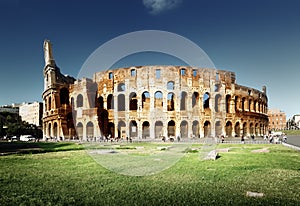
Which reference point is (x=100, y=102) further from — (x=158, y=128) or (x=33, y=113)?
(x=33, y=113)

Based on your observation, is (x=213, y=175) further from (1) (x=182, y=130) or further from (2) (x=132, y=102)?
(2) (x=132, y=102)

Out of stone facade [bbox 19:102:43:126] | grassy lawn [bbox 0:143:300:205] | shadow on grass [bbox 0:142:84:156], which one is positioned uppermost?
stone facade [bbox 19:102:43:126]

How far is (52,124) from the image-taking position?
44125 mm

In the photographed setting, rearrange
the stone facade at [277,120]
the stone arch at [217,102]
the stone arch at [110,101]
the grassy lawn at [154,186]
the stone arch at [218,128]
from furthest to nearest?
the stone facade at [277,120] → the stone arch at [217,102] → the stone arch at [110,101] → the stone arch at [218,128] → the grassy lawn at [154,186]

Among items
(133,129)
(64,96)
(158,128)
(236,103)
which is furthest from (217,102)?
(64,96)

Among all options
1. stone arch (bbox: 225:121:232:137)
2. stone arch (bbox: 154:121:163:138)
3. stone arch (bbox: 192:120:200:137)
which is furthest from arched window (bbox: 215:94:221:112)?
stone arch (bbox: 154:121:163:138)

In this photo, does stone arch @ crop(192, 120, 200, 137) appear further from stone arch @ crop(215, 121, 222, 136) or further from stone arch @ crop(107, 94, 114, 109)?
stone arch @ crop(107, 94, 114, 109)

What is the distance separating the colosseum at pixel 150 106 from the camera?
39.2 meters

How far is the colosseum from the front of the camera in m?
39.2

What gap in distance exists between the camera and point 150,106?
128 feet

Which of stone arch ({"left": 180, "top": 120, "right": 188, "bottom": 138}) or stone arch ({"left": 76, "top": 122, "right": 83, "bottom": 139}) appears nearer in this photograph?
stone arch ({"left": 76, "top": 122, "right": 83, "bottom": 139})

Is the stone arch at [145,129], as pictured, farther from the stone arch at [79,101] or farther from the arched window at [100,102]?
the stone arch at [79,101]

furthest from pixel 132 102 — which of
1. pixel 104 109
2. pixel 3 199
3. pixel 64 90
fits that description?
pixel 3 199

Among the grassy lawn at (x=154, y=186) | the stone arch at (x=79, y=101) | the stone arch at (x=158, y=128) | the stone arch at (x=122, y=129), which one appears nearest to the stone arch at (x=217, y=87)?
the stone arch at (x=158, y=128)
